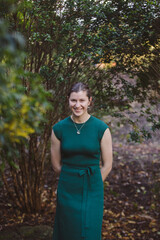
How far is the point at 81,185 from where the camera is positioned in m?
2.20

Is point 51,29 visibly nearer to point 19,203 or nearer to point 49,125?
point 49,125

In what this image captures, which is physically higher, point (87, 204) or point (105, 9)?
point (105, 9)

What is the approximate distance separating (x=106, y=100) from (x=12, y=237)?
2496 mm

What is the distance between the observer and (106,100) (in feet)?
12.8

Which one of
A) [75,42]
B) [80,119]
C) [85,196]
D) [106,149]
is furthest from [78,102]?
[75,42]

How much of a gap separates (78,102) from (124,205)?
3.23 meters

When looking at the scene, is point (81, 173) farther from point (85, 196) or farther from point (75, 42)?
point (75, 42)

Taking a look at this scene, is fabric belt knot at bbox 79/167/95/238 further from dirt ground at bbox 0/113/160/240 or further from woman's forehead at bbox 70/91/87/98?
dirt ground at bbox 0/113/160/240

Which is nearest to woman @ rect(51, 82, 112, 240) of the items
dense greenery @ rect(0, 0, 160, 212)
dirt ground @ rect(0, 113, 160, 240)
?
dense greenery @ rect(0, 0, 160, 212)

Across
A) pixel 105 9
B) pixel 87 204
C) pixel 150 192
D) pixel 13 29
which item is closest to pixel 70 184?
pixel 87 204

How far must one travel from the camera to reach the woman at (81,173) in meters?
2.16

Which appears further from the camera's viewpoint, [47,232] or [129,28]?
[47,232]

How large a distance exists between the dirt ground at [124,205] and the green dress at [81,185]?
122 cm

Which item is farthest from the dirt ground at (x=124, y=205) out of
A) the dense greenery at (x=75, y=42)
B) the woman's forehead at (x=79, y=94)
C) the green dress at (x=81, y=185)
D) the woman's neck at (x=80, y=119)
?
the woman's forehead at (x=79, y=94)
